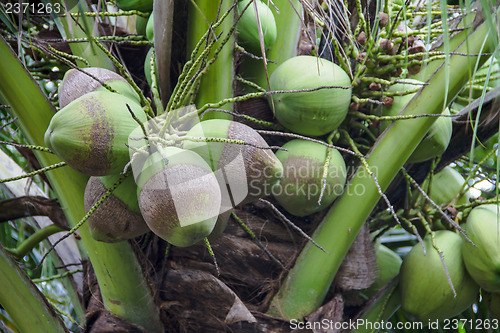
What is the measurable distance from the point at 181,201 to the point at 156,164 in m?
0.09

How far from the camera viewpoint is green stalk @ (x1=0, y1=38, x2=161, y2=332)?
4.00ft

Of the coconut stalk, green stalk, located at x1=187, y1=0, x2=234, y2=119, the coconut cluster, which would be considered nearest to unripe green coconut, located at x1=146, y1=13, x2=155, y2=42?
green stalk, located at x1=187, y1=0, x2=234, y2=119

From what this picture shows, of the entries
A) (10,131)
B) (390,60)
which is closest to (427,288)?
(390,60)

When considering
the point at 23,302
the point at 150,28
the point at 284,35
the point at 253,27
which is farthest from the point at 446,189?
the point at 23,302

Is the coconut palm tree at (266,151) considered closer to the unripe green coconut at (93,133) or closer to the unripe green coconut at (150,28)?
the unripe green coconut at (150,28)

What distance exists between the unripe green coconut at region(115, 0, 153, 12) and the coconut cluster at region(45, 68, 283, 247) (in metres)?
0.36

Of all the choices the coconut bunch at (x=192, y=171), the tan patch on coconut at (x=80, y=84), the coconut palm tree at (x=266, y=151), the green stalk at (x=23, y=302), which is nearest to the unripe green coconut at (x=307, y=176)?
the coconut palm tree at (x=266, y=151)

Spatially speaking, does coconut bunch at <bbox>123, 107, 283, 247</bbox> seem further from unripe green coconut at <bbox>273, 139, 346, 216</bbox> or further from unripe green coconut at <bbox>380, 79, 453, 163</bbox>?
unripe green coconut at <bbox>380, 79, 453, 163</bbox>

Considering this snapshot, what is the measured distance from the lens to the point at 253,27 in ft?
4.35

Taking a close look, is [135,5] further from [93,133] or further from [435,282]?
[435,282]

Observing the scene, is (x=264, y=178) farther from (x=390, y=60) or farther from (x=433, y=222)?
(x=433, y=222)

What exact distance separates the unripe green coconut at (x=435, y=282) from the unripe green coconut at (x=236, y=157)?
0.64 m

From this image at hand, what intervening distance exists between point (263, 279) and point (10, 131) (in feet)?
4.71

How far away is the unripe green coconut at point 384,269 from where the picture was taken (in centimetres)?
169
